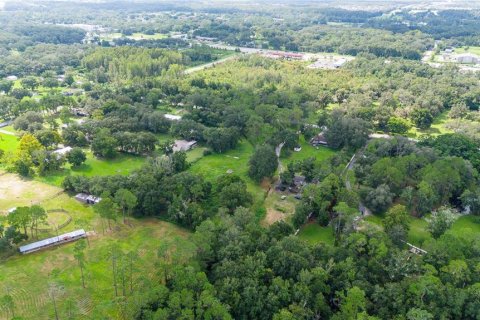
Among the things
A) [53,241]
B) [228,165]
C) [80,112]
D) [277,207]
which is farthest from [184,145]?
[80,112]

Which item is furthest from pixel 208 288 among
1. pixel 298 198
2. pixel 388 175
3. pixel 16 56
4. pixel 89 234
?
pixel 16 56

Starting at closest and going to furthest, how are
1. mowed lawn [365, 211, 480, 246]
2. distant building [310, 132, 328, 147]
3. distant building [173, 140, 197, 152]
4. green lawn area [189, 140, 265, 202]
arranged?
mowed lawn [365, 211, 480, 246]
green lawn area [189, 140, 265, 202]
distant building [173, 140, 197, 152]
distant building [310, 132, 328, 147]

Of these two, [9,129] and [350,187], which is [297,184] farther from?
[9,129]

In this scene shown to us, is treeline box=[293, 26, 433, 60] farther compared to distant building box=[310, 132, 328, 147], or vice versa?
treeline box=[293, 26, 433, 60]

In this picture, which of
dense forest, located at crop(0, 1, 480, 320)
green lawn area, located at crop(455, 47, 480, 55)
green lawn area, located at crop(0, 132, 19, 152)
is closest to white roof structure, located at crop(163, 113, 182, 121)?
dense forest, located at crop(0, 1, 480, 320)

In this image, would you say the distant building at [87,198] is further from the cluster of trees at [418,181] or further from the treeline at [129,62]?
the treeline at [129,62]

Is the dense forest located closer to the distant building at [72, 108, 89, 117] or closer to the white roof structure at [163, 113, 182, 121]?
the white roof structure at [163, 113, 182, 121]

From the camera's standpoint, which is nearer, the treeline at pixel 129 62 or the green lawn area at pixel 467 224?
the green lawn area at pixel 467 224

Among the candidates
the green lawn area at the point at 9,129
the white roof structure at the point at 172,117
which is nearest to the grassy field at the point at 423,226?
the white roof structure at the point at 172,117
